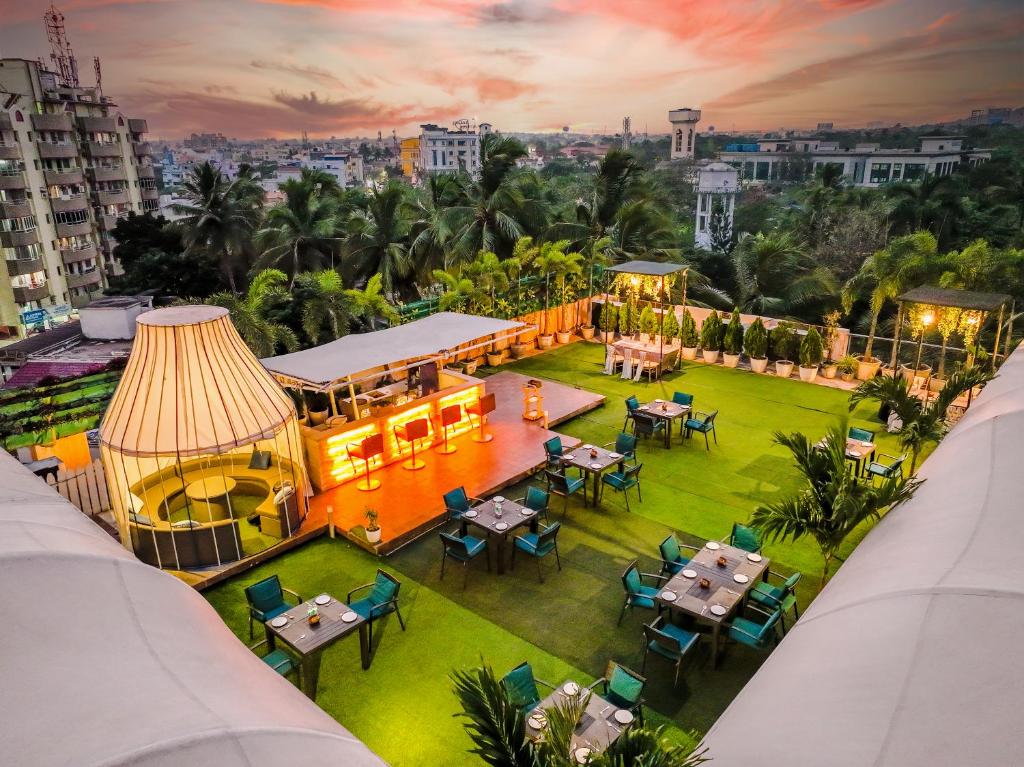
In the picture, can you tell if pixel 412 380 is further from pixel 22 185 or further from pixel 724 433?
pixel 22 185

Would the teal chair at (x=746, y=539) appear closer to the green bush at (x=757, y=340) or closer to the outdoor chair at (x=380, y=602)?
the outdoor chair at (x=380, y=602)

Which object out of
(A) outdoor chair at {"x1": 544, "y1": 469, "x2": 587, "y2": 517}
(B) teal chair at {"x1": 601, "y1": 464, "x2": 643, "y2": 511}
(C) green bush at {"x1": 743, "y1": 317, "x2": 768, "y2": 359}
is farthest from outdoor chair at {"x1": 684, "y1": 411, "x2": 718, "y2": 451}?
(C) green bush at {"x1": 743, "y1": 317, "x2": 768, "y2": 359}

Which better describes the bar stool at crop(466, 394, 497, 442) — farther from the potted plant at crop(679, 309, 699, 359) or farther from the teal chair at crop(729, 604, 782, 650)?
the potted plant at crop(679, 309, 699, 359)

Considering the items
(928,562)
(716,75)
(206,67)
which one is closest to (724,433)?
(928,562)

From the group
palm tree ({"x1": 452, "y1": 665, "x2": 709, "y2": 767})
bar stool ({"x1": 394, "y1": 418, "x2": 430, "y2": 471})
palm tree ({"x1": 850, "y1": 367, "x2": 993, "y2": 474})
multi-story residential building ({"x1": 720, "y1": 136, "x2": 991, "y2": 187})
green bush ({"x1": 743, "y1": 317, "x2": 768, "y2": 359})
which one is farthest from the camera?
multi-story residential building ({"x1": 720, "y1": 136, "x2": 991, "y2": 187})

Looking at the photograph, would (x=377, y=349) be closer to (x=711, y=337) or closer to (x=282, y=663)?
(x=282, y=663)

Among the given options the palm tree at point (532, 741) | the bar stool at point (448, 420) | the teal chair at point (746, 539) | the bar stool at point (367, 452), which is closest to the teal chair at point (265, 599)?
the bar stool at point (367, 452)
